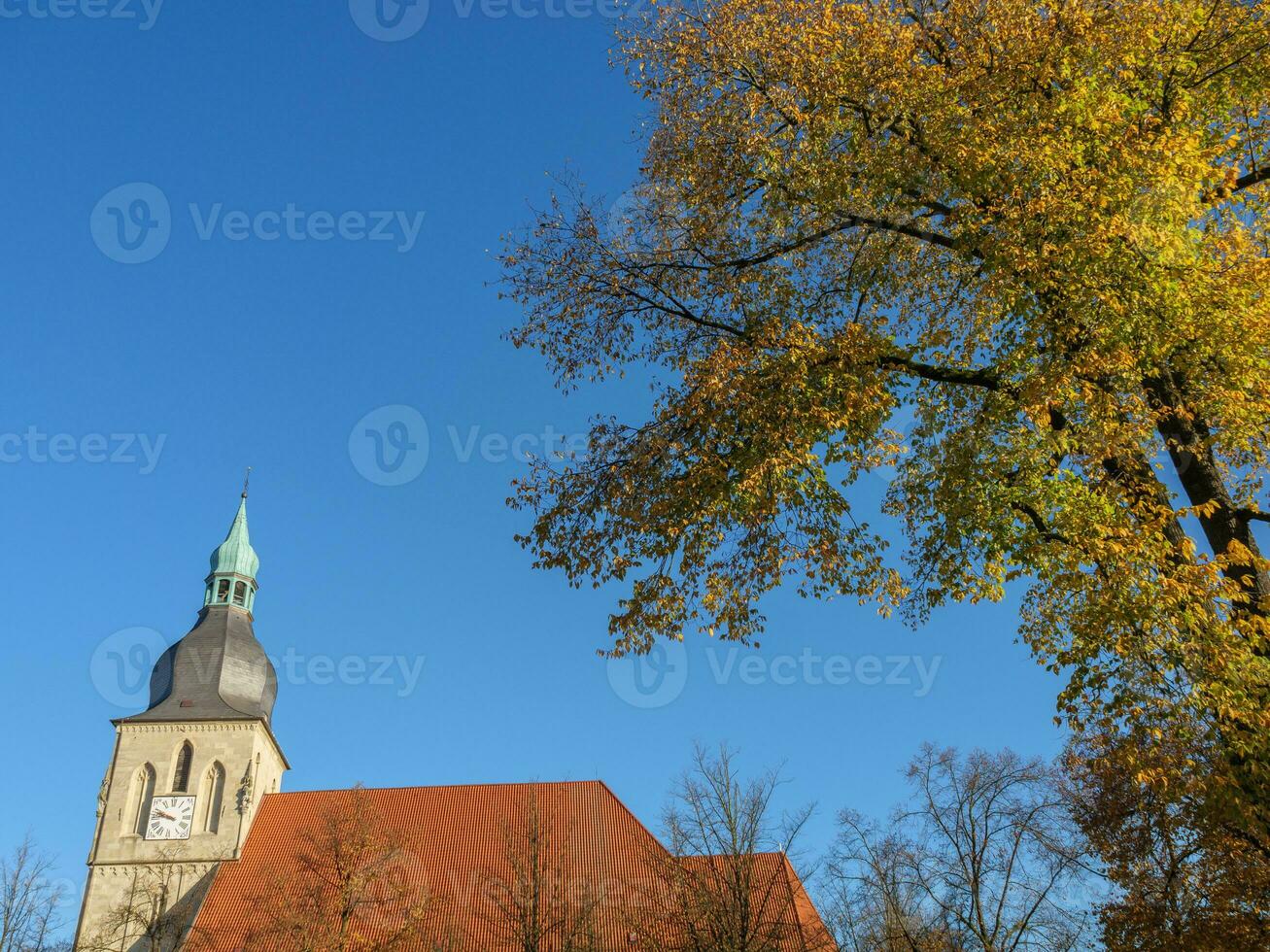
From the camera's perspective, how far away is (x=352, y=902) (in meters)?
32.2

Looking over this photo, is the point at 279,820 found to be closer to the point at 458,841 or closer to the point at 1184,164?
the point at 458,841

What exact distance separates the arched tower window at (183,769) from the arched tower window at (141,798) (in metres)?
0.85

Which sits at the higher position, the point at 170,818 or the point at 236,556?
the point at 236,556

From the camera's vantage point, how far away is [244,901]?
37.0m

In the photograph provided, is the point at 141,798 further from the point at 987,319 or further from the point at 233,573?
the point at 987,319

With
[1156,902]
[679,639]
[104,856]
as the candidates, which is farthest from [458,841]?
[679,639]

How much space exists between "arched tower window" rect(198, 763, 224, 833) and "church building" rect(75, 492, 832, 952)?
8 centimetres

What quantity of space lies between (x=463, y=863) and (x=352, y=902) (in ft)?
22.7

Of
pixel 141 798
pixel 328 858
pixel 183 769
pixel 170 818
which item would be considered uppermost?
pixel 183 769

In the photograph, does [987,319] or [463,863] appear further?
[463,863]

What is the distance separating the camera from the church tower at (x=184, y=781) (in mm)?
39625

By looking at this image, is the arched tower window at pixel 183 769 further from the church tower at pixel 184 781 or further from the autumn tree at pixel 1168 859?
the autumn tree at pixel 1168 859

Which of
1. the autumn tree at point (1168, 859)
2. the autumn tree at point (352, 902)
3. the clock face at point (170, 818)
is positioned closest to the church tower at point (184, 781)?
the clock face at point (170, 818)

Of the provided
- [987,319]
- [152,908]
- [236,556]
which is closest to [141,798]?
[152,908]
